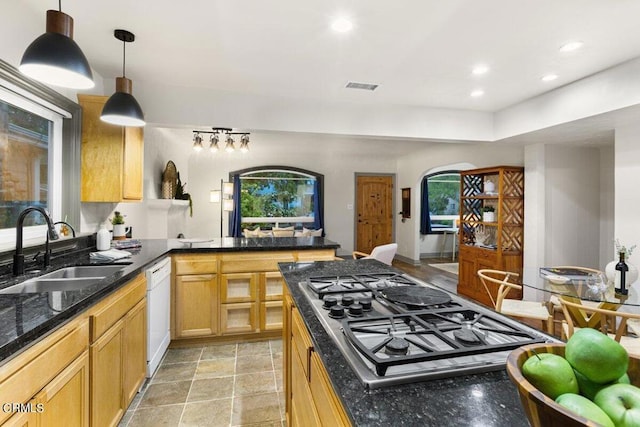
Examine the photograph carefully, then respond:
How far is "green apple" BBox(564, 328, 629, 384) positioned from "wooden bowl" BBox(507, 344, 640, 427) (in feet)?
0.23

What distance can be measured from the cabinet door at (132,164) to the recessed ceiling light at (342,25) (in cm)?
197

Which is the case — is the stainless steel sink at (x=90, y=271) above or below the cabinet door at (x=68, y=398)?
above

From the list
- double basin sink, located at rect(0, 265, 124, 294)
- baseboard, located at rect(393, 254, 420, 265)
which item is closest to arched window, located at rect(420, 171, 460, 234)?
baseboard, located at rect(393, 254, 420, 265)

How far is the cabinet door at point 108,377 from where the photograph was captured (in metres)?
1.57

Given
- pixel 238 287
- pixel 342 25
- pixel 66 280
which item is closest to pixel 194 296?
pixel 238 287

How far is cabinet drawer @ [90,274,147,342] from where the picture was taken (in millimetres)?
1572

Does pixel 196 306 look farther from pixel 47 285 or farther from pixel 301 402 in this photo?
pixel 301 402

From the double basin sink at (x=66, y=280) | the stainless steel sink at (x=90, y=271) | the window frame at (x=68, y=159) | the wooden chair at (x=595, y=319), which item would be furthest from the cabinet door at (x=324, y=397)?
the window frame at (x=68, y=159)

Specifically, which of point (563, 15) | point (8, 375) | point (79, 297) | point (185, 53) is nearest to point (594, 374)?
point (8, 375)

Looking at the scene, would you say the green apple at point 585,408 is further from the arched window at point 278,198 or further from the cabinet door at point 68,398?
the arched window at point 278,198

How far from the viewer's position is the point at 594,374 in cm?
54

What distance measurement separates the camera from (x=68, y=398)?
135cm

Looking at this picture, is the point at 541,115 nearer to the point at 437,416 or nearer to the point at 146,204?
the point at 437,416

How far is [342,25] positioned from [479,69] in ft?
4.74
